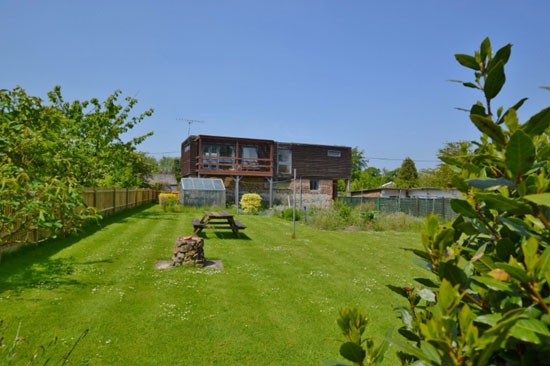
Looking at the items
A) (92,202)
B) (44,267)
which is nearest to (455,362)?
(44,267)

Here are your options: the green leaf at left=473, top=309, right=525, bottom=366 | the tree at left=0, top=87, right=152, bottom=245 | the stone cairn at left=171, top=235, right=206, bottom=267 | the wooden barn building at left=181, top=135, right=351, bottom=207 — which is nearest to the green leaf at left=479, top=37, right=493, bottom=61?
the green leaf at left=473, top=309, right=525, bottom=366

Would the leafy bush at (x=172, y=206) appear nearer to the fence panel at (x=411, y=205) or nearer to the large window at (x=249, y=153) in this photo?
the large window at (x=249, y=153)

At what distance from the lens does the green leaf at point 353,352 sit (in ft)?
3.23

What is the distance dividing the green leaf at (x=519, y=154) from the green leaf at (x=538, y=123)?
0.12 metres

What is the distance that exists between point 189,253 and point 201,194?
17.2 metres

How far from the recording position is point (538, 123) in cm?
84

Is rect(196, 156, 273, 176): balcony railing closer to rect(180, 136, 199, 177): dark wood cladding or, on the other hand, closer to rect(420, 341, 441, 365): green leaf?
rect(180, 136, 199, 177): dark wood cladding

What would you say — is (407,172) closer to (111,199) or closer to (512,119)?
(111,199)

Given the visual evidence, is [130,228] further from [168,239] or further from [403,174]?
[403,174]

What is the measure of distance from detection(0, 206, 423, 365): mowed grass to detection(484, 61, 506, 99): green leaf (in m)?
1.48

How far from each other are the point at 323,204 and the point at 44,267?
87.8 feet

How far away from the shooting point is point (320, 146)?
33531 millimetres

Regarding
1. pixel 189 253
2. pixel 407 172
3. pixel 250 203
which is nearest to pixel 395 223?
pixel 250 203

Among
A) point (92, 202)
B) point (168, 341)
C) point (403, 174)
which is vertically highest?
point (403, 174)
